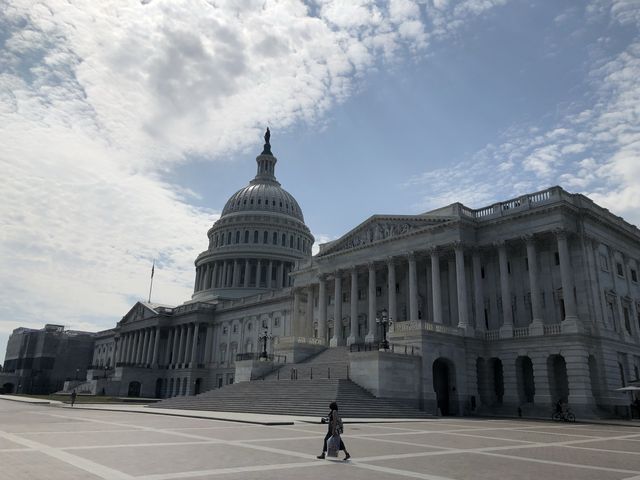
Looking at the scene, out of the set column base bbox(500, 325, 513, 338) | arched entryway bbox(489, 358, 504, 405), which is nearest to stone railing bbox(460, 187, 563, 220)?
column base bbox(500, 325, 513, 338)

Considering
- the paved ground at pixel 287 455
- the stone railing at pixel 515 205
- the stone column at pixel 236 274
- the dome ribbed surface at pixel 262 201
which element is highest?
the dome ribbed surface at pixel 262 201

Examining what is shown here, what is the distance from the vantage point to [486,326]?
5606 centimetres

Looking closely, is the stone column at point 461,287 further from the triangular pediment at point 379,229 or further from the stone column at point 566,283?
the stone column at point 566,283

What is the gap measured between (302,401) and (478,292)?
23.6 meters

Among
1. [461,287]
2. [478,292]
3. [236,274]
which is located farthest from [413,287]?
[236,274]

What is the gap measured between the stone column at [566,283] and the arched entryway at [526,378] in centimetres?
642

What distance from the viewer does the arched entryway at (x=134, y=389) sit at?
103512 millimetres

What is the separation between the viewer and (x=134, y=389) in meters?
105

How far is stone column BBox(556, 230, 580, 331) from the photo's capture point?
153ft

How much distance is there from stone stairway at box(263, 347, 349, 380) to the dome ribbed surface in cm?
→ 7928

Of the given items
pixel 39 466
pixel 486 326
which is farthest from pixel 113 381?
pixel 39 466

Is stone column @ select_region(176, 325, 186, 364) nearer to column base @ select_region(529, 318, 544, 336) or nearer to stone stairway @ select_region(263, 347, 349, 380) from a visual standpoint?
stone stairway @ select_region(263, 347, 349, 380)

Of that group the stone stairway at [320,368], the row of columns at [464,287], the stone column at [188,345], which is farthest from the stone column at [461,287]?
the stone column at [188,345]

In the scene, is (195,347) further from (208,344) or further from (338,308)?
(338,308)
